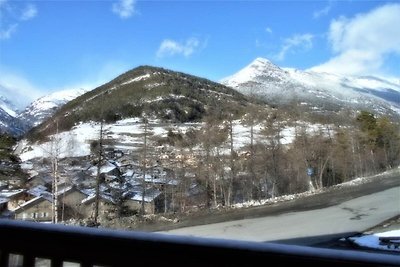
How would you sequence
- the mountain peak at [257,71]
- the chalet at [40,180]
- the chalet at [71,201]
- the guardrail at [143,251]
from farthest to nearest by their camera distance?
the chalet at [40,180] → the chalet at [71,201] → the mountain peak at [257,71] → the guardrail at [143,251]

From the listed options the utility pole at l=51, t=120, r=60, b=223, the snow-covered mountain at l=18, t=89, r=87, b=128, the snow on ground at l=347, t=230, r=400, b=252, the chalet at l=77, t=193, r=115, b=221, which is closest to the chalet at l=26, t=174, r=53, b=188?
the utility pole at l=51, t=120, r=60, b=223

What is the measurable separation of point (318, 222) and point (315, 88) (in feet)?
2.55

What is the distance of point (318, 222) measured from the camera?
2.39 metres

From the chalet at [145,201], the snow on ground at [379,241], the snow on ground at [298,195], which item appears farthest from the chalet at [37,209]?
the snow on ground at [379,241]

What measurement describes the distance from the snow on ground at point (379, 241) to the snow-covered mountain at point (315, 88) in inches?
30.5

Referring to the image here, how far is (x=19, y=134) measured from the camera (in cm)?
374

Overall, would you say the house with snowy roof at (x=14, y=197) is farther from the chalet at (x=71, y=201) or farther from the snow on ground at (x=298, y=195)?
the snow on ground at (x=298, y=195)

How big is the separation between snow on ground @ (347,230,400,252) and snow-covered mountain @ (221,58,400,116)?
30.5 inches

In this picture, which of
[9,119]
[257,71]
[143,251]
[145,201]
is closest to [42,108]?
[9,119]

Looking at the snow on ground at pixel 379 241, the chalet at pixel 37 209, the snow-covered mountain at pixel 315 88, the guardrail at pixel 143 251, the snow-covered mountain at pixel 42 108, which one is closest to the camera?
the guardrail at pixel 143 251

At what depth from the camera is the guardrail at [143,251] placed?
0.86 m

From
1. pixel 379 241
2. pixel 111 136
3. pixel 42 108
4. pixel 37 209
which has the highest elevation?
pixel 42 108

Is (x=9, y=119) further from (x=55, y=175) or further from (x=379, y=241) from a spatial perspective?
(x=379, y=241)

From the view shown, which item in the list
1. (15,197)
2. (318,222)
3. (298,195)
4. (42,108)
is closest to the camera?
(318,222)
